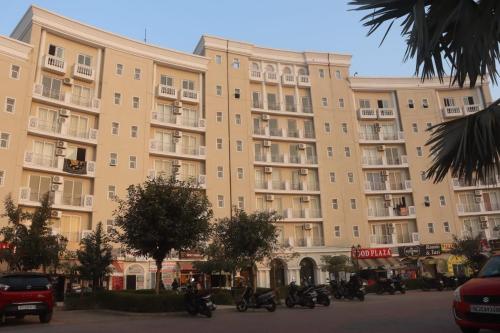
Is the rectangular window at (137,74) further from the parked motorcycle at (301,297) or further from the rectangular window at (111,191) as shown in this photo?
the parked motorcycle at (301,297)

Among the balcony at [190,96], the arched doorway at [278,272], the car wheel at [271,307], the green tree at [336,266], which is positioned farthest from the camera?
the arched doorway at [278,272]

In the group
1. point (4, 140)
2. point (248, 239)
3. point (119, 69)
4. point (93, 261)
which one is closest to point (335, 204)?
point (248, 239)

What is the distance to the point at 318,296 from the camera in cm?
2134

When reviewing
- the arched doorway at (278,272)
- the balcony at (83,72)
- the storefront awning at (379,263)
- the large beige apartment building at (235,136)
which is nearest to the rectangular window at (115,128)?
the large beige apartment building at (235,136)

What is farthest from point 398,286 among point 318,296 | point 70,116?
point 70,116

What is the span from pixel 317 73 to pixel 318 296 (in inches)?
1298

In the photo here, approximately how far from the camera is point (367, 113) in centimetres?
5028

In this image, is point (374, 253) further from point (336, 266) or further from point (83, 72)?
point (83, 72)

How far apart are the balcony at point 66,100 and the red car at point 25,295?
24989 mm

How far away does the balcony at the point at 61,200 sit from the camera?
108 ft

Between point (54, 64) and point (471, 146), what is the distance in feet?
118

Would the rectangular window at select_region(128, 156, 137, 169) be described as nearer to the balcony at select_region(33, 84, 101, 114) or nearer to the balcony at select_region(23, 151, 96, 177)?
the balcony at select_region(23, 151, 96, 177)

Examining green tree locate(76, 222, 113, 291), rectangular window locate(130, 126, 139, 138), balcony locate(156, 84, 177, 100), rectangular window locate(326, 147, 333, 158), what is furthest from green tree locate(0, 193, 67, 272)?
rectangular window locate(326, 147, 333, 158)

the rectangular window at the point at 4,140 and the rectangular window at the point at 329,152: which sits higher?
the rectangular window at the point at 329,152
